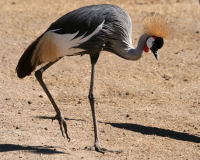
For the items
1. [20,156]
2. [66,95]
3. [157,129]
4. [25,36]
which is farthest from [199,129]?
[25,36]

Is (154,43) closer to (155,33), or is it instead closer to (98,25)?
(155,33)

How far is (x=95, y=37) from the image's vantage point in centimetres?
568

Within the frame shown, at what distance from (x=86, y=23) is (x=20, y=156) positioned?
1.44m

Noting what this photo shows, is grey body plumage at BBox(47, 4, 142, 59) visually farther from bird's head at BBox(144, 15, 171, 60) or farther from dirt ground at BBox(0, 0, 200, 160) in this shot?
dirt ground at BBox(0, 0, 200, 160)

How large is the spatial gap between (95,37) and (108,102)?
2.12 metres

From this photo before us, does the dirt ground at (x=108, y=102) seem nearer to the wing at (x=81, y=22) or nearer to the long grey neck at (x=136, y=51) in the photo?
the long grey neck at (x=136, y=51)

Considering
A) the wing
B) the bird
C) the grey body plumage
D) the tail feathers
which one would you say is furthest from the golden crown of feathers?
the tail feathers

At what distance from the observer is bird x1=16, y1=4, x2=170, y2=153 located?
569 centimetres

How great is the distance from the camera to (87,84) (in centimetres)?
816

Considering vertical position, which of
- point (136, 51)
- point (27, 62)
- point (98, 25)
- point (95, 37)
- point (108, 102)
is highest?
point (98, 25)

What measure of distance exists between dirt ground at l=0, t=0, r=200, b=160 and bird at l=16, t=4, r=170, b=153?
1.34ft

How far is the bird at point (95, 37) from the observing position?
18.7 ft


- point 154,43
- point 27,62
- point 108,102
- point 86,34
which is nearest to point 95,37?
point 86,34

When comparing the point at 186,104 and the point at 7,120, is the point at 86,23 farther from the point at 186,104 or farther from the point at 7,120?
the point at 186,104
